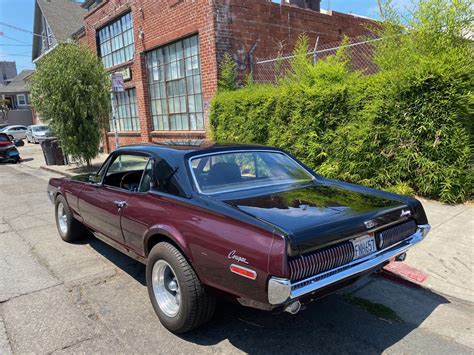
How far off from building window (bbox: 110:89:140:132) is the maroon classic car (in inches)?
468

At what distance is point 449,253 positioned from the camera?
4391 millimetres

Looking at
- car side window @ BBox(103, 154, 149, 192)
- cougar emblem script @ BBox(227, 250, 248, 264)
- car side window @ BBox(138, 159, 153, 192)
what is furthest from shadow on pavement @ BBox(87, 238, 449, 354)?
car side window @ BBox(103, 154, 149, 192)

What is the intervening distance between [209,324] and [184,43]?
10.0 metres

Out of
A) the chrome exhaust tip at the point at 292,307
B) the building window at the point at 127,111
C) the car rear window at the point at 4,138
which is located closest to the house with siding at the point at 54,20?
the car rear window at the point at 4,138

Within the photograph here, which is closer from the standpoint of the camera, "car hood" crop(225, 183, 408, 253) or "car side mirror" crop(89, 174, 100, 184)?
"car hood" crop(225, 183, 408, 253)

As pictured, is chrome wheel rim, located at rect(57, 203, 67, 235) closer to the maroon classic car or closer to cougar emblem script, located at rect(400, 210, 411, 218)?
the maroon classic car

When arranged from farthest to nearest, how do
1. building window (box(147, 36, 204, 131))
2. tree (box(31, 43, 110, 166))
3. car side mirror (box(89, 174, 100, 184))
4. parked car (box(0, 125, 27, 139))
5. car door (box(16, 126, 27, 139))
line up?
car door (box(16, 126, 27, 139)), parked car (box(0, 125, 27, 139)), tree (box(31, 43, 110, 166)), building window (box(147, 36, 204, 131)), car side mirror (box(89, 174, 100, 184))

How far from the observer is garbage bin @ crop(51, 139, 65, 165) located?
15505 mm

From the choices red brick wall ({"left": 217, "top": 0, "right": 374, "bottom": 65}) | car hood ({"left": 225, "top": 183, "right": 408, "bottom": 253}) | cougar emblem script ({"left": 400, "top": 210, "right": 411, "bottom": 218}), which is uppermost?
red brick wall ({"left": 217, "top": 0, "right": 374, "bottom": 65})

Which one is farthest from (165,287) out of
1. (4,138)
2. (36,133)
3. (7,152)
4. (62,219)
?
(36,133)

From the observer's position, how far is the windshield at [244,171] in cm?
338

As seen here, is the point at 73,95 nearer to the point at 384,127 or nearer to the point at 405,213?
the point at 384,127

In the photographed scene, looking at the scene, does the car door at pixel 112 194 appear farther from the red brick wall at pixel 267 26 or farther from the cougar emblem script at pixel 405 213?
the red brick wall at pixel 267 26

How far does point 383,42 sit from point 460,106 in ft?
6.77
